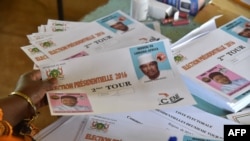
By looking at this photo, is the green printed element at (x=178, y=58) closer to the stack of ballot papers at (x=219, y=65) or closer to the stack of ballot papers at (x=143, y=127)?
the stack of ballot papers at (x=219, y=65)

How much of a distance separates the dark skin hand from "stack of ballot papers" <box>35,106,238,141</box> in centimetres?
5

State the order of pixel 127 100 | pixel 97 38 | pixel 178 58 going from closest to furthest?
pixel 127 100 → pixel 178 58 → pixel 97 38

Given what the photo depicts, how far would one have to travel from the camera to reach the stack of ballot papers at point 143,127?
2.45 feet

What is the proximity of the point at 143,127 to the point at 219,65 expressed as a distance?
0.75 feet

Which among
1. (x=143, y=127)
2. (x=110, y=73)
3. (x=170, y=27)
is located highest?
(x=170, y=27)

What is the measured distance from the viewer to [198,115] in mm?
785

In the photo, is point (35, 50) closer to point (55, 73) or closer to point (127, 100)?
point (55, 73)

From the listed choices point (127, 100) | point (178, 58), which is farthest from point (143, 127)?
point (178, 58)

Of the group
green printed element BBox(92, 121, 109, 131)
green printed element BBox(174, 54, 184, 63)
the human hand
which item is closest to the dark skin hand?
the human hand

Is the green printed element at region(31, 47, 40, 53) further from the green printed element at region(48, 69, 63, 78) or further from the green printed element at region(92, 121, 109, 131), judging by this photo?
the green printed element at region(92, 121, 109, 131)

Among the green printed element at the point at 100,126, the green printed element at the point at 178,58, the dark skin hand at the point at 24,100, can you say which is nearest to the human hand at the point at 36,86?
the dark skin hand at the point at 24,100

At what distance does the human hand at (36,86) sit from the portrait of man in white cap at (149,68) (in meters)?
0.18

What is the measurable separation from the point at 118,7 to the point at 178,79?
392mm

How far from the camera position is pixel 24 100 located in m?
0.76
